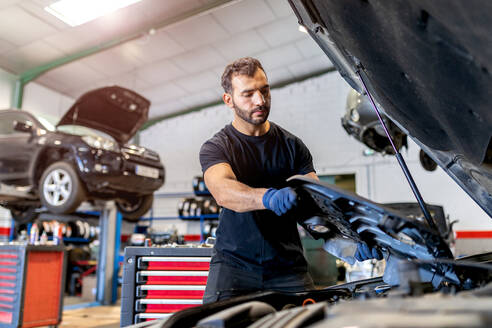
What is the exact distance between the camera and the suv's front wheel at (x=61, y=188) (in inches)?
162

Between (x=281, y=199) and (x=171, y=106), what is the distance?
821cm

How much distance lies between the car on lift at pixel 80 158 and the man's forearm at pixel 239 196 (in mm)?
3210

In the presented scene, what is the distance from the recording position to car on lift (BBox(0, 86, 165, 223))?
417 centimetres

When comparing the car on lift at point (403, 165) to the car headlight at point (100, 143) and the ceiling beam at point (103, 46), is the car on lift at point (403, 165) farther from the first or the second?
the ceiling beam at point (103, 46)

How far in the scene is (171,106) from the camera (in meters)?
8.85

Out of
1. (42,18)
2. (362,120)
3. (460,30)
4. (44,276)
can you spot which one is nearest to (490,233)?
(362,120)

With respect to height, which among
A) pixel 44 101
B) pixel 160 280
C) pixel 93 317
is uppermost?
pixel 44 101

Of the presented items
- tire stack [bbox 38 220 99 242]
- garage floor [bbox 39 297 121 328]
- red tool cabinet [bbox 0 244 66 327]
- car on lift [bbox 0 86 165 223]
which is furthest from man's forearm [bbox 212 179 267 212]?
tire stack [bbox 38 220 99 242]

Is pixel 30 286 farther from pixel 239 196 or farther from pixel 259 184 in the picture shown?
pixel 239 196

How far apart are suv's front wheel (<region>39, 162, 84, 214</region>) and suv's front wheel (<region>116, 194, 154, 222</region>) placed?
905mm

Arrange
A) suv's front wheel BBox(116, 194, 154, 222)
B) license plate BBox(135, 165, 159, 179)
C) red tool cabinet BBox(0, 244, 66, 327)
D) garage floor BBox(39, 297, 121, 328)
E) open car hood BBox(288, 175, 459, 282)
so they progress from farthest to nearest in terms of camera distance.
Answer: suv's front wheel BBox(116, 194, 154, 222)
license plate BBox(135, 165, 159, 179)
garage floor BBox(39, 297, 121, 328)
red tool cabinet BBox(0, 244, 66, 327)
open car hood BBox(288, 175, 459, 282)

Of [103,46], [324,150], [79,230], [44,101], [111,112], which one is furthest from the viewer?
[324,150]

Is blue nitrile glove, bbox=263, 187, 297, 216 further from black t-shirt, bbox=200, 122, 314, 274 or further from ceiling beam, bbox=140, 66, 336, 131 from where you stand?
ceiling beam, bbox=140, 66, 336, 131

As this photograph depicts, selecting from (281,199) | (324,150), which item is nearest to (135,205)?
(324,150)
